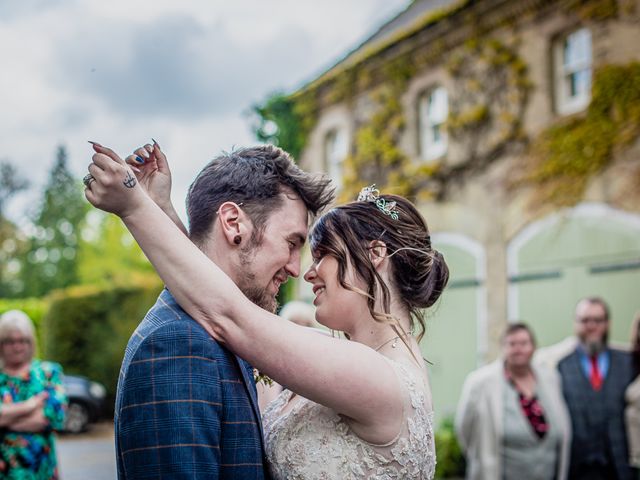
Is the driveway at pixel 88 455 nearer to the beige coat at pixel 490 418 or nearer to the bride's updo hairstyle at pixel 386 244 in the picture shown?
the beige coat at pixel 490 418

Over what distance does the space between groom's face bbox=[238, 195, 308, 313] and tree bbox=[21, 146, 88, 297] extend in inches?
1824

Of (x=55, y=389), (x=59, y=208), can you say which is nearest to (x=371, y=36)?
(x=55, y=389)

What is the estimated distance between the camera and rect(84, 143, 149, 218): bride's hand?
202 centimetres

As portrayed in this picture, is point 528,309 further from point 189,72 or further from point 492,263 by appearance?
point 189,72

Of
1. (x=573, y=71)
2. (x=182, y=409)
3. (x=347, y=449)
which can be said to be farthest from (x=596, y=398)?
(x=573, y=71)

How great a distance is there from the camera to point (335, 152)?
53.4 ft

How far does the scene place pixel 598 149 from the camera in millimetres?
10531

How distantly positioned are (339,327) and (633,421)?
508cm

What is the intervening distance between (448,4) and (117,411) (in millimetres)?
12441

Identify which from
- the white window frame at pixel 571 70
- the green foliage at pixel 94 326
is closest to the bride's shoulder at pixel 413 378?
the white window frame at pixel 571 70

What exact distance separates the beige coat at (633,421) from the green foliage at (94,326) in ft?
46.6

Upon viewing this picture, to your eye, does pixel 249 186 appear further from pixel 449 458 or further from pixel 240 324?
pixel 449 458

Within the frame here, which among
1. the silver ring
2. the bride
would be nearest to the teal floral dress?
the bride

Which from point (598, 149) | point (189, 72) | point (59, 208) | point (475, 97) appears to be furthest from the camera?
point (59, 208)
